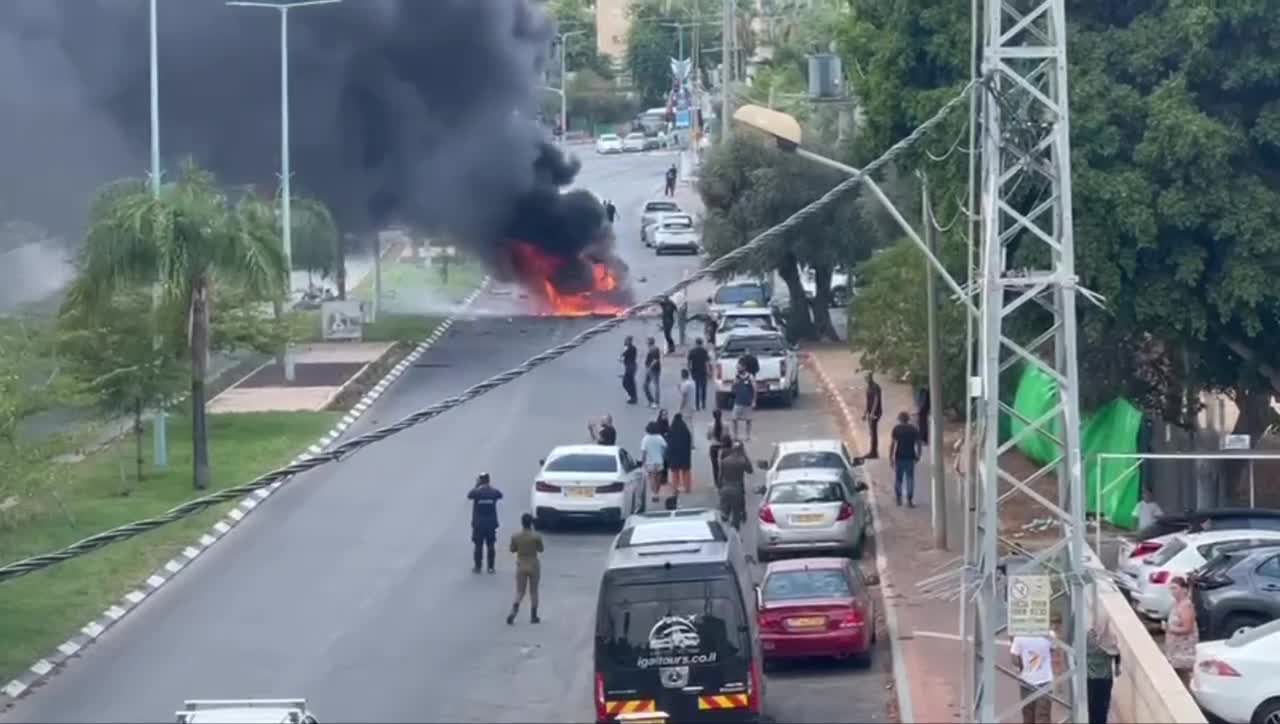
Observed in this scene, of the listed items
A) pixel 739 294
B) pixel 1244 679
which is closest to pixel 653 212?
pixel 739 294

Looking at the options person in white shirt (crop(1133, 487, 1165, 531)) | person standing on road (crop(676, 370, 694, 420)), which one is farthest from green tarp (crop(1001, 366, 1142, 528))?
person standing on road (crop(676, 370, 694, 420))

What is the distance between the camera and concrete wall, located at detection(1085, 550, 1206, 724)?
18.7 metres

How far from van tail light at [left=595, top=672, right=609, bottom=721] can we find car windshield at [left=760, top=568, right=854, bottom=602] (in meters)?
4.21

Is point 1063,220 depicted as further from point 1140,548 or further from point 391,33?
point 391,33

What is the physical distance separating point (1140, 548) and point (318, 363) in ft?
92.8

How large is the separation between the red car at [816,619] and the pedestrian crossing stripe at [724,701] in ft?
12.0

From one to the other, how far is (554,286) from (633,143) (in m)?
52.4

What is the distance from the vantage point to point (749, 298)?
6062 centimetres

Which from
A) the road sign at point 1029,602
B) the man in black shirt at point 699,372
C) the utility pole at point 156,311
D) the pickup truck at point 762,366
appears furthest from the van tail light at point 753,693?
the pickup truck at point 762,366

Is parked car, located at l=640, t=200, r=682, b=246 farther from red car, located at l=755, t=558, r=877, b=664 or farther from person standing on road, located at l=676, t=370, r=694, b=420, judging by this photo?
red car, located at l=755, t=558, r=877, b=664

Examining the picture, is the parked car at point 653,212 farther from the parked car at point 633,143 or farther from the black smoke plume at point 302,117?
the parked car at point 633,143

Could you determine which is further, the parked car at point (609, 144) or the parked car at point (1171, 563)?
the parked car at point (609, 144)

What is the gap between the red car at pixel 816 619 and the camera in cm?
2450

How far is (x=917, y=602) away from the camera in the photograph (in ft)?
91.5
